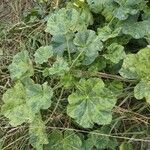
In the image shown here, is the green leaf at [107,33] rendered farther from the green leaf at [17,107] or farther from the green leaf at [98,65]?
the green leaf at [17,107]

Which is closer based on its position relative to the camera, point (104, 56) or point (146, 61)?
point (146, 61)

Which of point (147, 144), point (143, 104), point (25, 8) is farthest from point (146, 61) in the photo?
point (25, 8)

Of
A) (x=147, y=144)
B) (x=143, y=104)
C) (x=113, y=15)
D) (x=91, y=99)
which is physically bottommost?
(x=147, y=144)

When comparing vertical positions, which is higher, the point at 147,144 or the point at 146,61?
the point at 146,61

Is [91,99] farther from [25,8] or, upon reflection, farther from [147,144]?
[25,8]

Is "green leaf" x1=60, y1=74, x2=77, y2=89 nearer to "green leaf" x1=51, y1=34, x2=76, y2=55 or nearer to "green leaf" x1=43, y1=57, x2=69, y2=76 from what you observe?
"green leaf" x1=43, y1=57, x2=69, y2=76

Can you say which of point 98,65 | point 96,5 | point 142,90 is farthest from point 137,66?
point 96,5

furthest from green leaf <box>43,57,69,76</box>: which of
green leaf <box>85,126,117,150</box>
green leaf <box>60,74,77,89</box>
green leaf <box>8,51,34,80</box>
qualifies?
green leaf <box>85,126,117,150</box>
